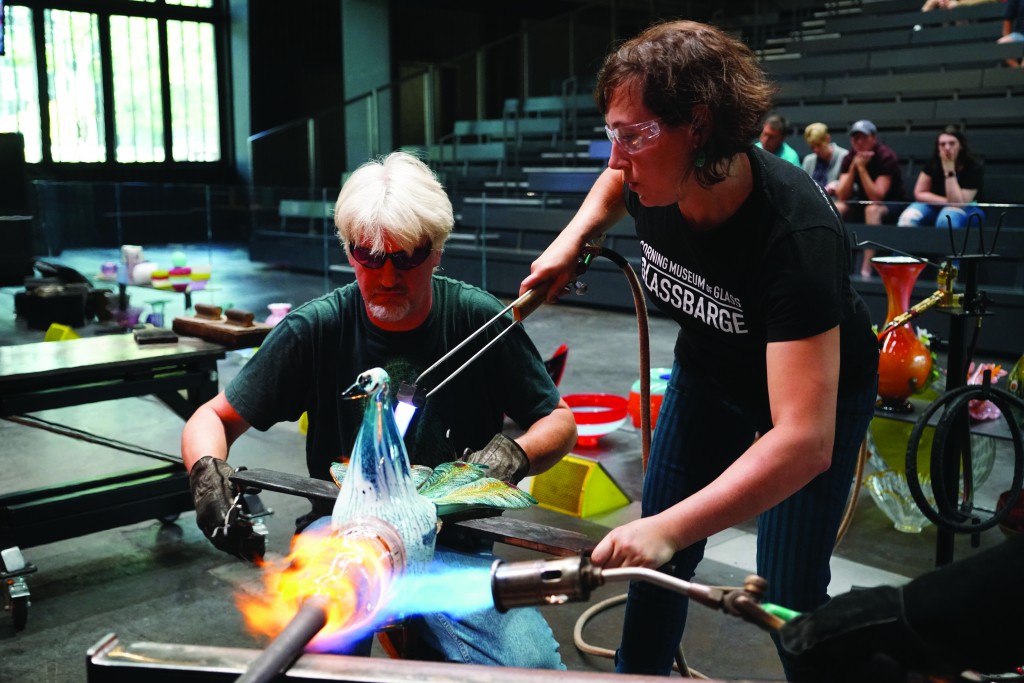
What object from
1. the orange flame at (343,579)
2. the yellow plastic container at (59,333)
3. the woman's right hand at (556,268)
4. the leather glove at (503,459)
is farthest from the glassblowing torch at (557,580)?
the yellow plastic container at (59,333)

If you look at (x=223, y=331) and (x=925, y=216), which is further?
(x=925, y=216)

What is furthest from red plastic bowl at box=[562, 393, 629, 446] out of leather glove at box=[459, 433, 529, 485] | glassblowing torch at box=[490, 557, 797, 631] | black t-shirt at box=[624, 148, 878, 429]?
glassblowing torch at box=[490, 557, 797, 631]

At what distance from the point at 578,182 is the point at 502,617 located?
28.4ft

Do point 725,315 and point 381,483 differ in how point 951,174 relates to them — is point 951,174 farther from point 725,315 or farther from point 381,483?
point 381,483

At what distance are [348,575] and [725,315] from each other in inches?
35.0

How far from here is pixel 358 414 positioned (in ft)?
6.69

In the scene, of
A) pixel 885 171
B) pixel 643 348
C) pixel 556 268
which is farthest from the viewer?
pixel 885 171

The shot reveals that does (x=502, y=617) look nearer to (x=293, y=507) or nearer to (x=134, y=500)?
(x=134, y=500)

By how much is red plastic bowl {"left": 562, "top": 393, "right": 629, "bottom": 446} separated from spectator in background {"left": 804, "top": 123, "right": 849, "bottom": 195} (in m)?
3.38

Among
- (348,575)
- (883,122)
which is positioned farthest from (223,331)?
(883,122)

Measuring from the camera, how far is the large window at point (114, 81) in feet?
42.5

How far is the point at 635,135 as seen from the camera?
1.51 metres

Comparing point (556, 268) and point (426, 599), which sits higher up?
point (556, 268)

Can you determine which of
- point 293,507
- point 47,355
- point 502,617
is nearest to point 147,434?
point 293,507
